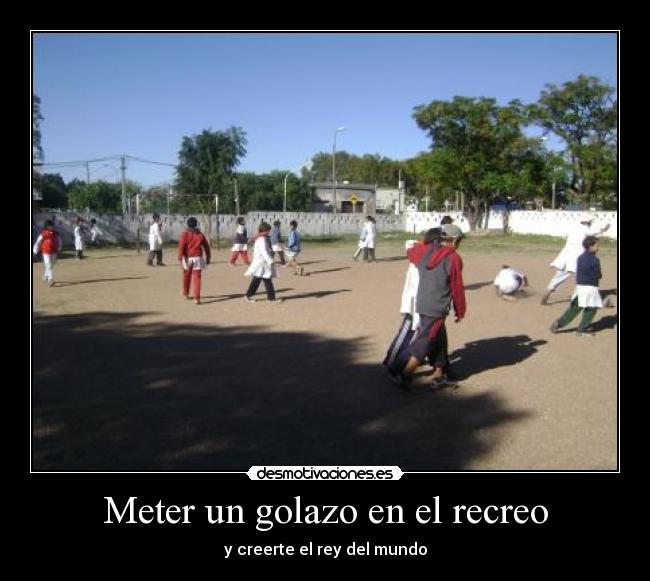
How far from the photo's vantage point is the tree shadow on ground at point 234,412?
4973 mm

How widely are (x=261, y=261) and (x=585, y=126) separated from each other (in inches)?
1265

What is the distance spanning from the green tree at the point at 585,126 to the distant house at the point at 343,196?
2179 centimetres

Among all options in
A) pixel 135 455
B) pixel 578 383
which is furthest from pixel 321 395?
pixel 578 383

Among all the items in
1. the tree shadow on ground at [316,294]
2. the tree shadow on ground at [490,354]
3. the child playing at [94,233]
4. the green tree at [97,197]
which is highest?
the green tree at [97,197]

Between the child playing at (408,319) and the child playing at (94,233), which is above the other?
the child playing at (94,233)

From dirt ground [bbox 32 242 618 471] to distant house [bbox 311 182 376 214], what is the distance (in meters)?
48.0

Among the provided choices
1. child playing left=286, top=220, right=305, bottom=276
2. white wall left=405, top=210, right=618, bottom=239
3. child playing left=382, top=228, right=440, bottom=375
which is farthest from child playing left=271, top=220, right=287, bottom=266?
white wall left=405, top=210, right=618, bottom=239

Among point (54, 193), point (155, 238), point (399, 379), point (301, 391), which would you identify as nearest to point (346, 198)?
point (54, 193)

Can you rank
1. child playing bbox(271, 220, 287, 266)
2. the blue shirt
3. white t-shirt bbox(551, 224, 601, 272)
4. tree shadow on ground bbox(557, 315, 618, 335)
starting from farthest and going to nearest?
1. the blue shirt
2. child playing bbox(271, 220, 287, 266)
3. white t-shirt bbox(551, 224, 601, 272)
4. tree shadow on ground bbox(557, 315, 618, 335)

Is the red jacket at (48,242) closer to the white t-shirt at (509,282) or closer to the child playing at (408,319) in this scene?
the white t-shirt at (509,282)

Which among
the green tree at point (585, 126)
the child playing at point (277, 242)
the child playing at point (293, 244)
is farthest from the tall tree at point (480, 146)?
the child playing at point (293, 244)

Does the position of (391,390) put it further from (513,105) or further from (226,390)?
(513,105)

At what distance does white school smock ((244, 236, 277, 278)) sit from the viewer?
479 inches

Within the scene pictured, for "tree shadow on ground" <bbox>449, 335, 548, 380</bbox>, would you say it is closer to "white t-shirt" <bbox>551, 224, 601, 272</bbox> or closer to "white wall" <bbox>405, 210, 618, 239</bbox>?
"white t-shirt" <bbox>551, 224, 601, 272</bbox>
